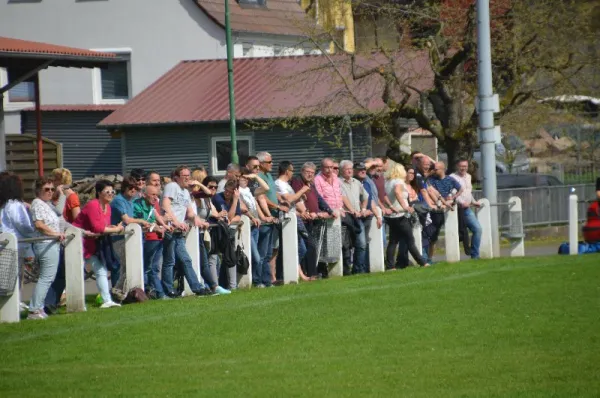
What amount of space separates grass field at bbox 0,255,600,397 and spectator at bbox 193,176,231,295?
0.45m

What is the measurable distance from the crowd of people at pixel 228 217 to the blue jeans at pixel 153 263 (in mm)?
14

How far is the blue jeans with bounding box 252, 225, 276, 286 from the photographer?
2116 cm

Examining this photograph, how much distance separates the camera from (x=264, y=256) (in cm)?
2133

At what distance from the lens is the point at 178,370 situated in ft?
40.0

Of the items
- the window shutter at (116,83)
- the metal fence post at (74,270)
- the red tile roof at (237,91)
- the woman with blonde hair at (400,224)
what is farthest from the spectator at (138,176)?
the window shutter at (116,83)

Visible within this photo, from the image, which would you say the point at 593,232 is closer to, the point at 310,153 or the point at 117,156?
the point at 310,153

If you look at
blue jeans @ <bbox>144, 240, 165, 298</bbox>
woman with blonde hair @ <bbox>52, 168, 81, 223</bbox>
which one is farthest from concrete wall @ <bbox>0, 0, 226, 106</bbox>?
blue jeans @ <bbox>144, 240, 165, 298</bbox>

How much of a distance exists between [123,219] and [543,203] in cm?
1935

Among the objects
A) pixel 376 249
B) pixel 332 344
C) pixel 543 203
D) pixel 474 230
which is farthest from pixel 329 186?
pixel 543 203

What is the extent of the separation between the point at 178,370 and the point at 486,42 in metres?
16.0

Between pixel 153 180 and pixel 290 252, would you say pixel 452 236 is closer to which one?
pixel 290 252

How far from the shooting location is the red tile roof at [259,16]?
51438 mm

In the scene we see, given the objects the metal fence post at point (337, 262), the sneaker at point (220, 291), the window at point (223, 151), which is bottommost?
the sneaker at point (220, 291)

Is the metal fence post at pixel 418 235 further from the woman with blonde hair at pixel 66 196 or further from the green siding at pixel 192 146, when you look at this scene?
the green siding at pixel 192 146
